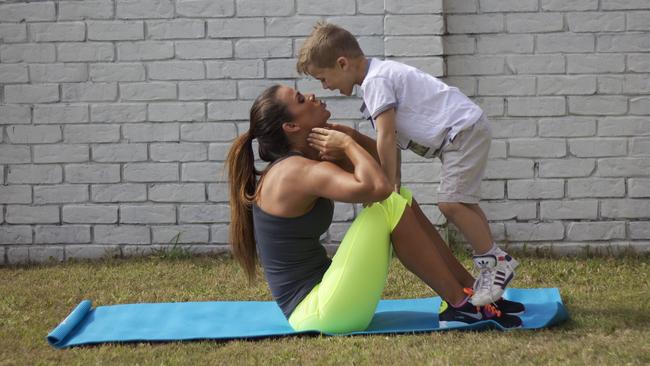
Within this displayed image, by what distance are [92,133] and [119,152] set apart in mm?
215

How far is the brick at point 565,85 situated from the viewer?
6066mm

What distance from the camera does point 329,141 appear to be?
4160 millimetres

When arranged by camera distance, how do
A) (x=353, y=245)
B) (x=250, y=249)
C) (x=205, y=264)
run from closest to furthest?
(x=353, y=245) < (x=250, y=249) < (x=205, y=264)

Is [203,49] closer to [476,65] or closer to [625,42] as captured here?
[476,65]

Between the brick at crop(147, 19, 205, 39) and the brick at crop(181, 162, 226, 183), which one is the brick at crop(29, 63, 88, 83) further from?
the brick at crop(181, 162, 226, 183)

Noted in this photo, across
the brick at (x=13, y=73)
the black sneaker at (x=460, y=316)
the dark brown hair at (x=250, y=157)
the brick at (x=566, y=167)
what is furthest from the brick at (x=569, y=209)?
the brick at (x=13, y=73)

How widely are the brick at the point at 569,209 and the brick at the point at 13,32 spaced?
3498 millimetres

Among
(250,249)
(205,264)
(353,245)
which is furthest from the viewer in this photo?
(205,264)

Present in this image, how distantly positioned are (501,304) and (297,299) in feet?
3.13

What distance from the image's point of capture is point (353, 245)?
4078 mm

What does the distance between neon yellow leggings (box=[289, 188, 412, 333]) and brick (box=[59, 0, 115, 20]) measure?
2.89 metres

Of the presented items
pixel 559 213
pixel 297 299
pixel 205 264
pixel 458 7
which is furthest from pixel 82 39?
pixel 559 213

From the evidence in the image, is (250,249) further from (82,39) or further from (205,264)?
(82,39)

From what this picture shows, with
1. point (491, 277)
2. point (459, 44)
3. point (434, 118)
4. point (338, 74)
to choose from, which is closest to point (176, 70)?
point (459, 44)
